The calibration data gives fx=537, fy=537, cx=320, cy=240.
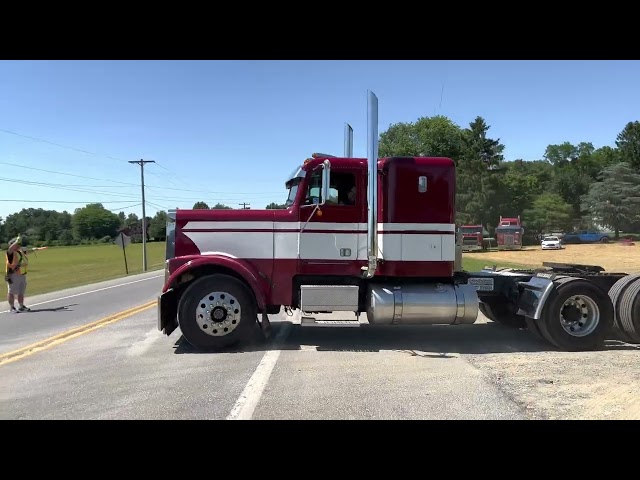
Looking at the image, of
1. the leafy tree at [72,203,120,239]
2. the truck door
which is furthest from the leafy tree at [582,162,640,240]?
the leafy tree at [72,203,120,239]

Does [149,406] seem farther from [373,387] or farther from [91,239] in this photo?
[91,239]

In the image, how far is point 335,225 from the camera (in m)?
7.97

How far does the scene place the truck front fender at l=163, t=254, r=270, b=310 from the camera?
303 inches

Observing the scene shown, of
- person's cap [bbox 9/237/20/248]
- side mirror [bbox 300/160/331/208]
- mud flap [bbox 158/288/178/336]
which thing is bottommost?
mud flap [bbox 158/288/178/336]

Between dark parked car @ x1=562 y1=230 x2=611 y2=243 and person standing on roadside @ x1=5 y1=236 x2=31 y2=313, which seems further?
dark parked car @ x1=562 y1=230 x2=611 y2=243

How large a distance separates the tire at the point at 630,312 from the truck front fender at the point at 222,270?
5.31 metres

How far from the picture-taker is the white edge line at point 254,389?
4.91m

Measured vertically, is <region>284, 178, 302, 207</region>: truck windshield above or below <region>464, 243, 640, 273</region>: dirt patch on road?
above

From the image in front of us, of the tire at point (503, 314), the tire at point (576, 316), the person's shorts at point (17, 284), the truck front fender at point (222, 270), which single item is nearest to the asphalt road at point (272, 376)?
the tire at point (503, 314)

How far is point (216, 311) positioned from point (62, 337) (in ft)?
11.0

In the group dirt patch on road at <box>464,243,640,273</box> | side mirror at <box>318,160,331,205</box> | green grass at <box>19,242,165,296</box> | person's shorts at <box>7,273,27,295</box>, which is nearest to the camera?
side mirror at <box>318,160,331,205</box>

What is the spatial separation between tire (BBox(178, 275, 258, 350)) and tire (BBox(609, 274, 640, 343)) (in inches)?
213

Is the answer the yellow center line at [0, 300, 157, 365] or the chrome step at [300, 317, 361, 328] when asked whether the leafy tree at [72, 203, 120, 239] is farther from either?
the chrome step at [300, 317, 361, 328]
